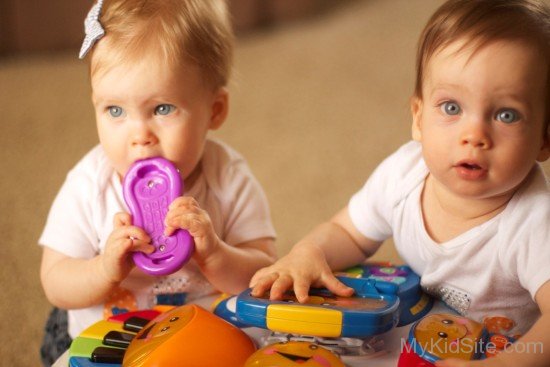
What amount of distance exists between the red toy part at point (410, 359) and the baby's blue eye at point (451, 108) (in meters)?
0.23

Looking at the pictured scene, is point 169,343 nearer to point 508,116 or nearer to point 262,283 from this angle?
point 262,283

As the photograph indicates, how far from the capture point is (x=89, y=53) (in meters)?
0.91

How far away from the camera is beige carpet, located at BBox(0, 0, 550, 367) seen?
1363 millimetres

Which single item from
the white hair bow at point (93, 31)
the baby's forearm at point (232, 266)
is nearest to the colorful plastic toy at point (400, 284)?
the baby's forearm at point (232, 266)

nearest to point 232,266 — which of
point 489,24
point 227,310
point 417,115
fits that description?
point 227,310

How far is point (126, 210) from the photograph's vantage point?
3.10 ft

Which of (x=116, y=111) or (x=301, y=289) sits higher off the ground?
(x=116, y=111)

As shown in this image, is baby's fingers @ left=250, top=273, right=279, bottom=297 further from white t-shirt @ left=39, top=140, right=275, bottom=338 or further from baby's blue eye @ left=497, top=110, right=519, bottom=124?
baby's blue eye @ left=497, top=110, right=519, bottom=124

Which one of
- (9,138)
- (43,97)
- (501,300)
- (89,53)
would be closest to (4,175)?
(9,138)

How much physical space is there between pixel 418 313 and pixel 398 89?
3.73ft

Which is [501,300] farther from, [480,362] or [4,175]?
[4,175]

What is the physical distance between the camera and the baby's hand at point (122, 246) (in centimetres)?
83

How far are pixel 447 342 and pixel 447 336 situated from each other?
10mm

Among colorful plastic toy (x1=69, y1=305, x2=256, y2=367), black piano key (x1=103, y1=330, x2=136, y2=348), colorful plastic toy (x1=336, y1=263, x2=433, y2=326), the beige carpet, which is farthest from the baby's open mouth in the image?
the beige carpet
